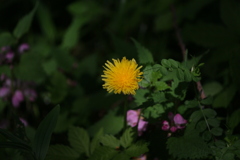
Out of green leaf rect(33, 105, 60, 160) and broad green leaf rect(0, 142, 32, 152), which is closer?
broad green leaf rect(0, 142, 32, 152)

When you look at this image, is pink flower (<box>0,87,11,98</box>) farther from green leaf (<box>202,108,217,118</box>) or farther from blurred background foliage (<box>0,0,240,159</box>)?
green leaf (<box>202,108,217,118</box>)

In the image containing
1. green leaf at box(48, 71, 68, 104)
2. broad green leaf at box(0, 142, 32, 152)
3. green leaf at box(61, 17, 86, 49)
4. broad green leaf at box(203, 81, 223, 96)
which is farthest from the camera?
green leaf at box(61, 17, 86, 49)

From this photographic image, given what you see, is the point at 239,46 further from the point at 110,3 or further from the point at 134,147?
the point at 110,3

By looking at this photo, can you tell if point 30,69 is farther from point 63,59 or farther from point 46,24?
point 46,24

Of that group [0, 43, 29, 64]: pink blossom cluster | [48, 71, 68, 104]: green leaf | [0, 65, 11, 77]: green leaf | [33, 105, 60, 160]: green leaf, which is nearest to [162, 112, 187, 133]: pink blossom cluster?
[33, 105, 60, 160]: green leaf

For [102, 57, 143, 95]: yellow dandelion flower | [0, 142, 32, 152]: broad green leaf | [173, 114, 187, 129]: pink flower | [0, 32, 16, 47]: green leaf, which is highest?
[0, 32, 16, 47]: green leaf

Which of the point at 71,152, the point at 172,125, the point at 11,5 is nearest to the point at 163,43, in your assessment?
the point at 172,125

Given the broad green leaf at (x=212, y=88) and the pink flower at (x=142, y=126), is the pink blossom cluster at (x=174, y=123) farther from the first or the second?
the broad green leaf at (x=212, y=88)
